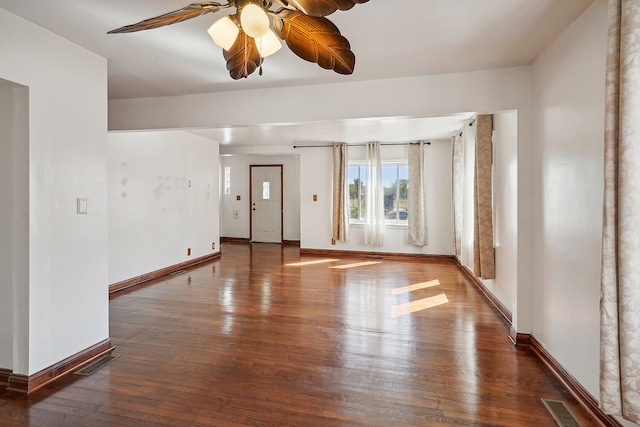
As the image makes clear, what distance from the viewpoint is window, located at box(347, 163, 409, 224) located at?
747 centimetres

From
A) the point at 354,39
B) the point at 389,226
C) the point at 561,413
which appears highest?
the point at 354,39

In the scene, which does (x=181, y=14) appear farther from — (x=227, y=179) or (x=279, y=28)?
(x=227, y=179)

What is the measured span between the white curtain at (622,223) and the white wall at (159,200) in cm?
508

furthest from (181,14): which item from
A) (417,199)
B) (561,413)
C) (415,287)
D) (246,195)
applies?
(246,195)

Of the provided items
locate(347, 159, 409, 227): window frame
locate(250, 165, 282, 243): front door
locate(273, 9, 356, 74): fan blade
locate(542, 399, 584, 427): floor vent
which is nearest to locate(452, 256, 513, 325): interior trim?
locate(542, 399, 584, 427): floor vent

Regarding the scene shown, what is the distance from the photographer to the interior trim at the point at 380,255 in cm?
708

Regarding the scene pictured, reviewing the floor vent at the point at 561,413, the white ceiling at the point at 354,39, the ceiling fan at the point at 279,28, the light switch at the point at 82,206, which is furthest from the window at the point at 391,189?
the ceiling fan at the point at 279,28

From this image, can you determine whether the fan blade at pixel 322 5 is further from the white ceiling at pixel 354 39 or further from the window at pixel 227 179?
the window at pixel 227 179

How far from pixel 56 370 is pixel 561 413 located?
3.36 m

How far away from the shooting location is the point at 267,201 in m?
9.39

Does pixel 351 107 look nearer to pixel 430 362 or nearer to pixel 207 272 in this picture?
pixel 430 362

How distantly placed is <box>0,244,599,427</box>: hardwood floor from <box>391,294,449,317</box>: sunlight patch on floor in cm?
2

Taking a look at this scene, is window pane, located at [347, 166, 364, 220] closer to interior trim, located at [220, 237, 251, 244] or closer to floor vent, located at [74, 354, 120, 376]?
interior trim, located at [220, 237, 251, 244]

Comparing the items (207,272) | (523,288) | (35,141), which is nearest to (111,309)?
(207,272)
